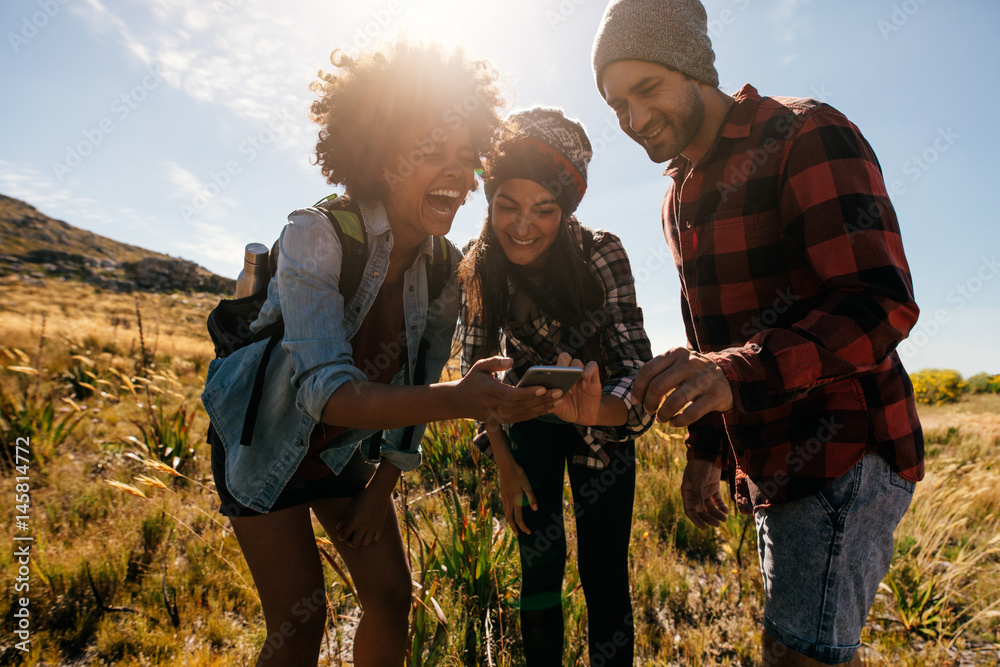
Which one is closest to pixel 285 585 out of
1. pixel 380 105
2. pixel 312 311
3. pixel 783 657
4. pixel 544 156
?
pixel 312 311

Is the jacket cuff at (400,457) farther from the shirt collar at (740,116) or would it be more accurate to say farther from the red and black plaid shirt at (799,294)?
the shirt collar at (740,116)

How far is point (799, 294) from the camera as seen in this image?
147 centimetres

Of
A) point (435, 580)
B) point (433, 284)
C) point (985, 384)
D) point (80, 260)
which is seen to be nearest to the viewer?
point (433, 284)

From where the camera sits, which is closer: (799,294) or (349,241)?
(799,294)

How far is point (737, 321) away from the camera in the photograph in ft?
5.36

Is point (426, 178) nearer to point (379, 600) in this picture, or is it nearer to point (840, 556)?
point (379, 600)

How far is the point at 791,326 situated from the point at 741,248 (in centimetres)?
48

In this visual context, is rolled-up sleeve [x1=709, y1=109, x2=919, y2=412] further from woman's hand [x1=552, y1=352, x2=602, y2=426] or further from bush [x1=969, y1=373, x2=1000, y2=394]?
bush [x1=969, y1=373, x2=1000, y2=394]

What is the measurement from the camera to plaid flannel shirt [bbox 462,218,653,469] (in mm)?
2039

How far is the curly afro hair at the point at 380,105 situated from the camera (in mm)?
1953

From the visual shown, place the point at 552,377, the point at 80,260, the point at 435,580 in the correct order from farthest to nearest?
the point at 80,260, the point at 435,580, the point at 552,377

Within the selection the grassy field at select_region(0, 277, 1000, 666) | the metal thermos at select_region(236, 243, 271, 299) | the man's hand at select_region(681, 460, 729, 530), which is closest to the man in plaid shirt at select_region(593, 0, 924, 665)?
the man's hand at select_region(681, 460, 729, 530)

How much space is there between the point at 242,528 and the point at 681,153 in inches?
87.9

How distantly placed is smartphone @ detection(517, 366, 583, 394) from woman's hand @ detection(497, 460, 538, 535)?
0.96m
